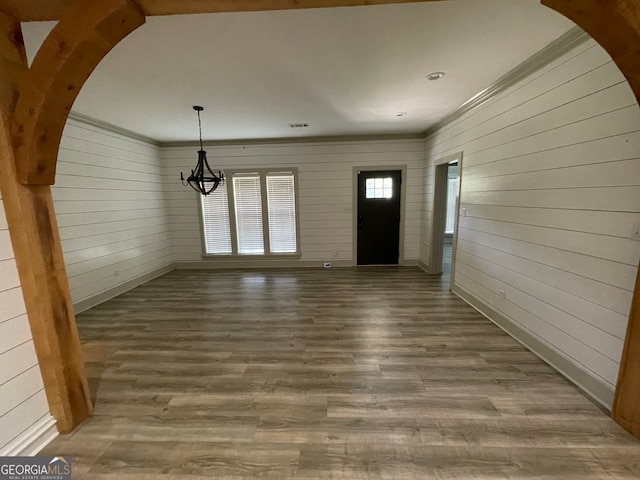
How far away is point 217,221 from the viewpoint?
5691 mm

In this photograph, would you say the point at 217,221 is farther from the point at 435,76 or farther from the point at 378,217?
the point at 435,76

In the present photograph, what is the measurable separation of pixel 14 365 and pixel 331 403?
6.43 ft

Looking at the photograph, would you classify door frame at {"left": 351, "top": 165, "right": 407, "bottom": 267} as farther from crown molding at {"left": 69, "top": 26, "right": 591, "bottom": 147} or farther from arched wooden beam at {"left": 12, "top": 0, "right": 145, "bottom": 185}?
arched wooden beam at {"left": 12, "top": 0, "right": 145, "bottom": 185}

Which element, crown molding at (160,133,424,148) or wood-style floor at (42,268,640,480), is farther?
crown molding at (160,133,424,148)

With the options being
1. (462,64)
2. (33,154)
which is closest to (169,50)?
(33,154)

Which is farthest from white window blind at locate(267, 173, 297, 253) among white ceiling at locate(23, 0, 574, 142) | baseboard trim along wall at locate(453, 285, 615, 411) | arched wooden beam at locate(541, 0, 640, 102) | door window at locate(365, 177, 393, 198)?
arched wooden beam at locate(541, 0, 640, 102)

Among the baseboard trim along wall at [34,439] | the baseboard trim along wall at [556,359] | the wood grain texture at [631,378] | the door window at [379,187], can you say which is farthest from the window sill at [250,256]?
the wood grain texture at [631,378]

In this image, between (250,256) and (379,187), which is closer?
(379,187)

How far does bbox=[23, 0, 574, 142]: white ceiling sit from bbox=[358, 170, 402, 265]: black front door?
171cm

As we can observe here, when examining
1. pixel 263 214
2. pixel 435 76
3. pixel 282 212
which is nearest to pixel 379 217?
pixel 282 212

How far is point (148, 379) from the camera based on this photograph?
7.21ft

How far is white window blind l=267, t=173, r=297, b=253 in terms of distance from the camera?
548cm

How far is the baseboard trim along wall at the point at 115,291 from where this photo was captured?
362 cm

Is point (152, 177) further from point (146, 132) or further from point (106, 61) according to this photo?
point (106, 61)
